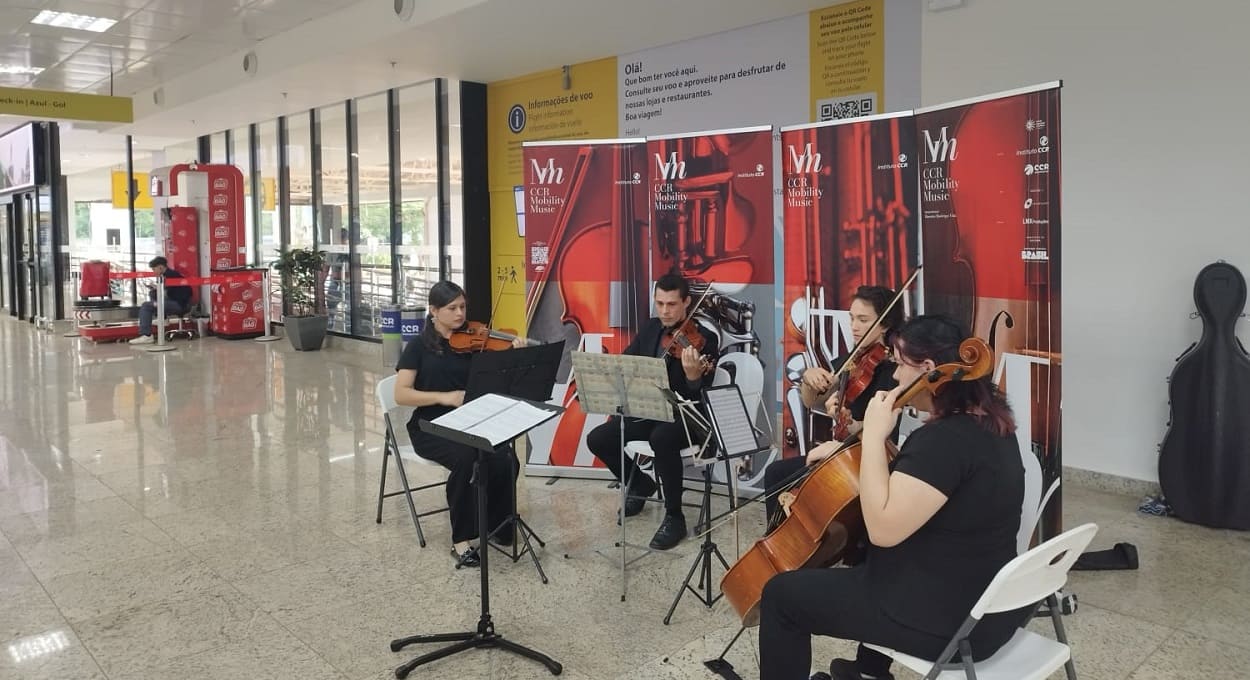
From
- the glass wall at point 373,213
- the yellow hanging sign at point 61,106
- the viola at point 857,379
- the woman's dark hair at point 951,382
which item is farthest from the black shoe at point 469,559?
the yellow hanging sign at point 61,106

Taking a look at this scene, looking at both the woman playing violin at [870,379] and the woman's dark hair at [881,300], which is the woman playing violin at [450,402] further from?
the woman's dark hair at [881,300]

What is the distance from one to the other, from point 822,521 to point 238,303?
11.2 m

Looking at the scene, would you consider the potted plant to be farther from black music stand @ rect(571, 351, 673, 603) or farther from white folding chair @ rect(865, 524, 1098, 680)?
white folding chair @ rect(865, 524, 1098, 680)

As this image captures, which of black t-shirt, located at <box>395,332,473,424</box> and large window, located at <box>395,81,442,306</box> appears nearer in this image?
black t-shirt, located at <box>395,332,473,424</box>

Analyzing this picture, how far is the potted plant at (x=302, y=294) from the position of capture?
10875 millimetres

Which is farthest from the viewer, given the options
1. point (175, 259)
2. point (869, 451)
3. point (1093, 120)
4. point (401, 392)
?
point (175, 259)

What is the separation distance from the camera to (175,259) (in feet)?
40.3

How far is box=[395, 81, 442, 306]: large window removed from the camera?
32.0ft

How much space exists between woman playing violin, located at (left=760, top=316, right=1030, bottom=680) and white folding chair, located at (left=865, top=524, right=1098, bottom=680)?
2.0 inches

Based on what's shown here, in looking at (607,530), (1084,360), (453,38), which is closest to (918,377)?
(607,530)

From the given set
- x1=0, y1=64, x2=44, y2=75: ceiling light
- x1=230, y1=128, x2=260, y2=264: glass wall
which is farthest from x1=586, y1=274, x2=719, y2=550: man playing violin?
x1=230, y1=128, x2=260, y2=264: glass wall

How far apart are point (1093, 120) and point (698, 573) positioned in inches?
124

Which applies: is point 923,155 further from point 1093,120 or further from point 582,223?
point 582,223

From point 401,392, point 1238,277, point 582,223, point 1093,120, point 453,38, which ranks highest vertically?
point 453,38
